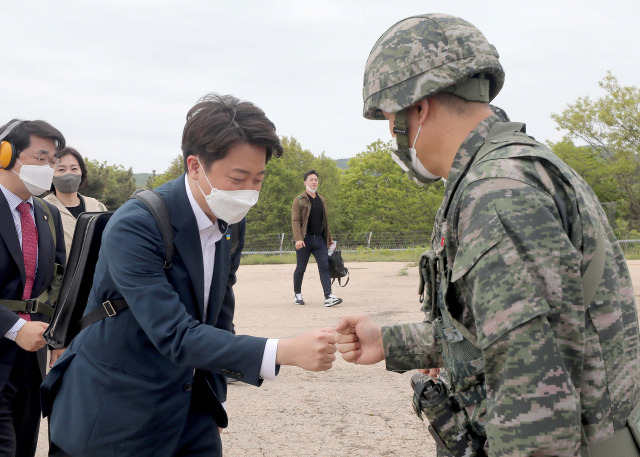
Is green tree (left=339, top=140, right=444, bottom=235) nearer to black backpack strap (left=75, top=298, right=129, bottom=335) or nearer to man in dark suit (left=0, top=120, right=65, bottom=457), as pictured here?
man in dark suit (left=0, top=120, right=65, bottom=457)

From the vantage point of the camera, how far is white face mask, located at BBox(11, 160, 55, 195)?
383cm

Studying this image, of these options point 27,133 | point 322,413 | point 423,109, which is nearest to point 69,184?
point 27,133

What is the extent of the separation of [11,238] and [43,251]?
0.25 meters

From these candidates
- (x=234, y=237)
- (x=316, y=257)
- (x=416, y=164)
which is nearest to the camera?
(x=416, y=164)

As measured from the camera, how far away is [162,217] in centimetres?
237

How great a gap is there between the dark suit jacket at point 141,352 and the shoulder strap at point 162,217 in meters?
0.02

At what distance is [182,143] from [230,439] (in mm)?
2806

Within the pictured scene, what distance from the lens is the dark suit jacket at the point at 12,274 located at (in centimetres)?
350

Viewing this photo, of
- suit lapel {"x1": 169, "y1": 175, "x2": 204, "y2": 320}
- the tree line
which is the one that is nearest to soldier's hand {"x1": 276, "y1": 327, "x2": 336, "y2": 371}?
suit lapel {"x1": 169, "y1": 175, "x2": 204, "y2": 320}

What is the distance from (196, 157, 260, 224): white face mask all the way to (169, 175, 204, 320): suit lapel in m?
0.13

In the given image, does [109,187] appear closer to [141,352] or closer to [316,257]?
[316,257]

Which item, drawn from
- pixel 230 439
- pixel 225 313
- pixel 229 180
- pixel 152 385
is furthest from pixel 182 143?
pixel 230 439

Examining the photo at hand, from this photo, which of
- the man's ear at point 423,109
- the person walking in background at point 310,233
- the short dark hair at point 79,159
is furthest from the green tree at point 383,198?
the man's ear at point 423,109

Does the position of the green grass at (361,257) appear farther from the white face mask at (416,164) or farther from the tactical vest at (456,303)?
the tactical vest at (456,303)
